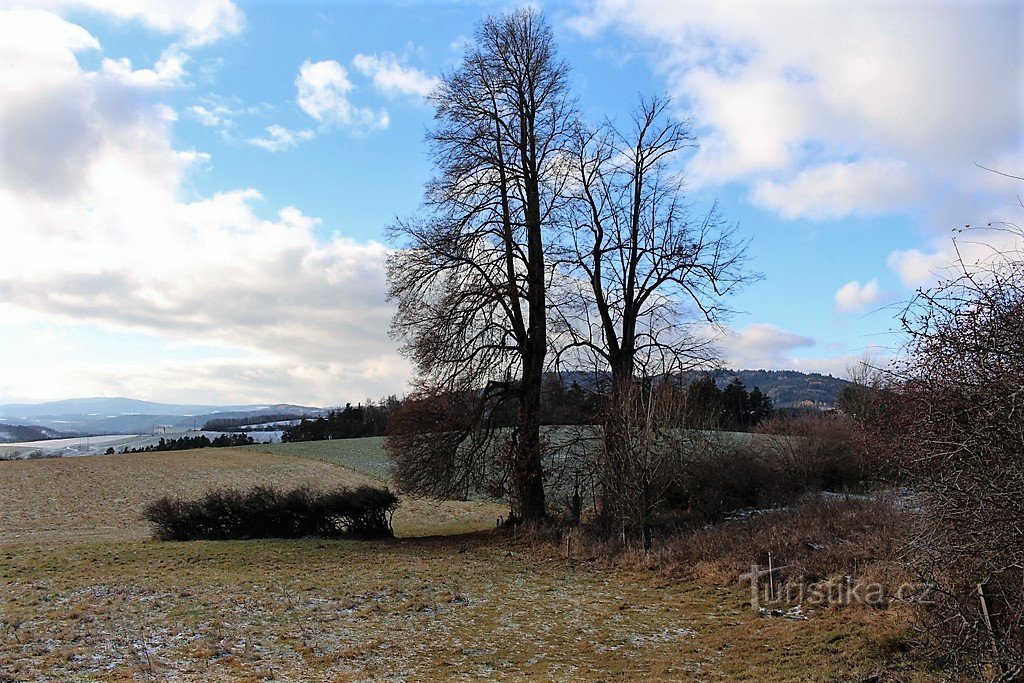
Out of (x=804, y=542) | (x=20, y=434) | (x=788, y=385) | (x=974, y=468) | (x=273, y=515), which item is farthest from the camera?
(x=788, y=385)

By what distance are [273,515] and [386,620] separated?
38.8 ft

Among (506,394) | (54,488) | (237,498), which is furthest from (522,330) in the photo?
(54,488)

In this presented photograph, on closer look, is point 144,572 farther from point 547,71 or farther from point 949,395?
point 547,71

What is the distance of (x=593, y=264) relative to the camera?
72.7 ft

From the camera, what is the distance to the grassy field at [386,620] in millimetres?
8609

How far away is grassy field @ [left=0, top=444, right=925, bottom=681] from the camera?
861 cm

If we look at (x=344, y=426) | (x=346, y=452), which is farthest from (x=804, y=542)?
(x=344, y=426)

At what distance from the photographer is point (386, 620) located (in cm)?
1116

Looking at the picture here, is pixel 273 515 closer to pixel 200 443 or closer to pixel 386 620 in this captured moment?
pixel 386 620

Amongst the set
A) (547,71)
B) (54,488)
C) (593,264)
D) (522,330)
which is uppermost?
(547,71)

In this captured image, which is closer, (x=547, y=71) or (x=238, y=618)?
(x=238, y=618)

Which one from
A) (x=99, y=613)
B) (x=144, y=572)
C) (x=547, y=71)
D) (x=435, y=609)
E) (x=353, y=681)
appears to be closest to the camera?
(x=353, y=681)

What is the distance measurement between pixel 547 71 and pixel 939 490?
18.9 meters

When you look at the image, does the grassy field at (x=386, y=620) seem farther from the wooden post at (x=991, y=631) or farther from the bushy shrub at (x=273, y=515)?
the wooden post at (x=991, y=631)
